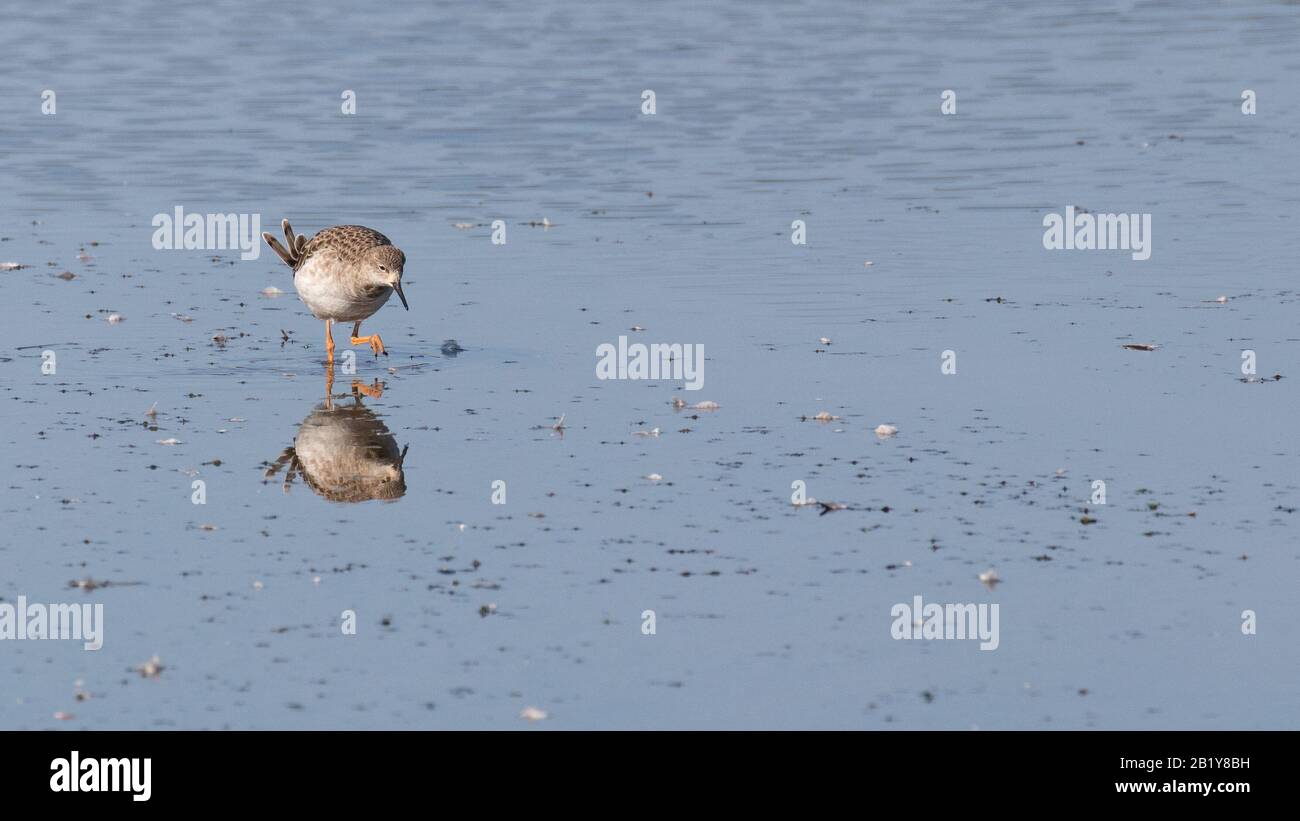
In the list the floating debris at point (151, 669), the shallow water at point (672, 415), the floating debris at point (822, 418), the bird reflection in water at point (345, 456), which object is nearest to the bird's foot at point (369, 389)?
the shallow water at point (672, 415)

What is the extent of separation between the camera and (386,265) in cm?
1777

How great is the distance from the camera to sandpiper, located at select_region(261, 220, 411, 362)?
17.8m

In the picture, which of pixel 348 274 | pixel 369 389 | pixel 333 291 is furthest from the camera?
pixel 333 291

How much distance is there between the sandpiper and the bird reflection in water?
4.45ft

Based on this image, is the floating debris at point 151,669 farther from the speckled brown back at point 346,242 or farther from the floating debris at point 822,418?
the speckled brown back at point 346,242

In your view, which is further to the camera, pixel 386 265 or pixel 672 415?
pixel 386 265

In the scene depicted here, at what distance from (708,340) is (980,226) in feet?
24.5

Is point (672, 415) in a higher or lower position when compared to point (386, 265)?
lower

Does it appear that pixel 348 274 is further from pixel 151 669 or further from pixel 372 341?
pixel 151 669

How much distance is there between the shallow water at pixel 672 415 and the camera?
35.8 feet

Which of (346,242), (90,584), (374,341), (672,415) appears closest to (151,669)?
(90,584)

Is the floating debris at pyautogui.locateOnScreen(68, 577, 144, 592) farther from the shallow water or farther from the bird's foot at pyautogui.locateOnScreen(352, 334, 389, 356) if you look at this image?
the bird's foot at pyautogui.locateOnScreen(352, 334, 389, 356)

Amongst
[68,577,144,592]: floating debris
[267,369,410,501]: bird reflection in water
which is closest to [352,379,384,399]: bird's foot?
[267,369,410,501]: bird reflection in water

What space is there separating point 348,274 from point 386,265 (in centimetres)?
40
